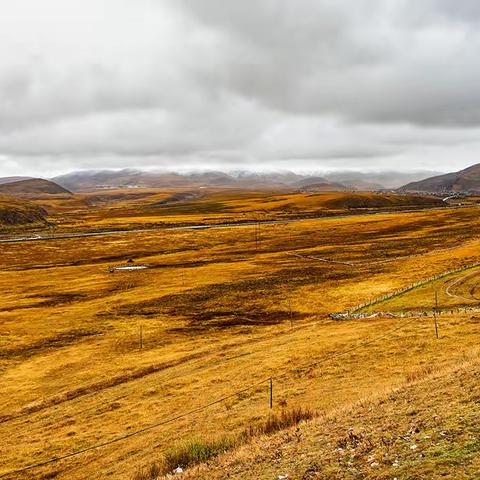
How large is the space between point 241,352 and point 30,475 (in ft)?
68.5

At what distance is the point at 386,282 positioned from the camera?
236ft

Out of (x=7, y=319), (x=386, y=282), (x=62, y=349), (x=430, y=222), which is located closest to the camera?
(x=62, y=349)

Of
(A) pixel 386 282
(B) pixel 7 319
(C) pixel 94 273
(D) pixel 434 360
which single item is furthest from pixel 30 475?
(C) pixel 94 273

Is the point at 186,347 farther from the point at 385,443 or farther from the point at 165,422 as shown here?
the point at 385,443

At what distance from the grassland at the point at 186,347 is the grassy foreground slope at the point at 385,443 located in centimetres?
416

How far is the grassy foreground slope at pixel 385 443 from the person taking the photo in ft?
46.2

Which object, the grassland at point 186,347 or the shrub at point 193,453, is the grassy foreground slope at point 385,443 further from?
the grassland at point 186,347

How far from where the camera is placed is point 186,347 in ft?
154

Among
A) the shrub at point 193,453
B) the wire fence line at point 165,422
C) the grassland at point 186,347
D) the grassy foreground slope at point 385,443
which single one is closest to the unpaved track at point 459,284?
the grassland at point 186,347


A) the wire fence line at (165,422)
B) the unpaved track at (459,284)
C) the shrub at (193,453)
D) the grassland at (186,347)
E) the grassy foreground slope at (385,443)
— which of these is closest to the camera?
the grassy foreground slope at (385,443)

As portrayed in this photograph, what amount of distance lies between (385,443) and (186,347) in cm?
3245

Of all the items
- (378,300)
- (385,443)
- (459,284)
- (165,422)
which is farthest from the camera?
(459,284)

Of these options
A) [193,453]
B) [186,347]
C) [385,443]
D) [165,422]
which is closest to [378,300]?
[186,347]

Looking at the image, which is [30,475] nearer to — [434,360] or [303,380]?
[303,380]
